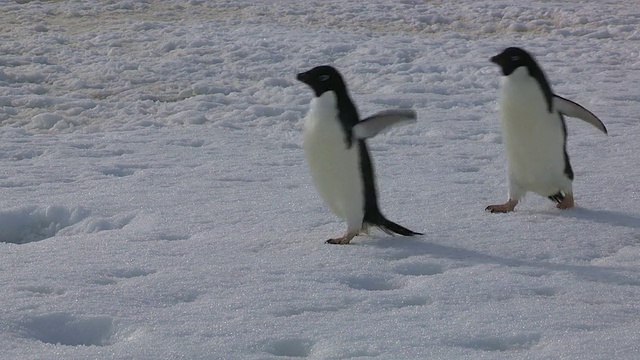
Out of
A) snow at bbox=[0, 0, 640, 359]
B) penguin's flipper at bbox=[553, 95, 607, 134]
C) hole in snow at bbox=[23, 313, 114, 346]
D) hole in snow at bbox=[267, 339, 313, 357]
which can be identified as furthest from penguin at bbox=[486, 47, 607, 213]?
hole in snow at bbox=[23, 313, 114, 346]

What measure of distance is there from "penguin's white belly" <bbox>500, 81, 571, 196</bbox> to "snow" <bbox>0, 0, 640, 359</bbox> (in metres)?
0.16

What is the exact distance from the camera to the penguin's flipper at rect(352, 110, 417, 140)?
4.23 meters

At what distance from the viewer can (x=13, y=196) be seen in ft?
18.0

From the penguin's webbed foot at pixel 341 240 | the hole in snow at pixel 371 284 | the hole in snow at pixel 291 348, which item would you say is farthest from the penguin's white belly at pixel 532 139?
the hole in snow at pixel 291 348

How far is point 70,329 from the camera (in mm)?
3299

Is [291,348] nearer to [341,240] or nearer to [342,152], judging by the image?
[341,240]

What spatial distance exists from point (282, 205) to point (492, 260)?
1457mm

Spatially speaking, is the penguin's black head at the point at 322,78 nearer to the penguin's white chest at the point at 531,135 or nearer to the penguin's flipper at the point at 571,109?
the penguin's white chest at the point at 531,135

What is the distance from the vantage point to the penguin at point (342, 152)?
4.37 meters

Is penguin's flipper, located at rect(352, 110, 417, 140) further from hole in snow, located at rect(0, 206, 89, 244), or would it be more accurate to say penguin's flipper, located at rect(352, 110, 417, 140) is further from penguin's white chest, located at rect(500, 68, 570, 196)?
hole in snow, located at rect(0, 206, 89, 244)

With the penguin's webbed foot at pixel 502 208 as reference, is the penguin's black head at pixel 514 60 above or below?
above

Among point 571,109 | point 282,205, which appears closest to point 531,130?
point 571,109

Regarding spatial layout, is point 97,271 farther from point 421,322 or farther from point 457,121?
point 457,121

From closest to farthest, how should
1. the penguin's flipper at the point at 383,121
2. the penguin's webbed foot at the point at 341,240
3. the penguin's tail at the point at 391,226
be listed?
1. the penguin's flipper at the point at 383,121
2. the penguin's webbed foot at the point at 341,240
3. the penguin's tail at the point at 391,226
